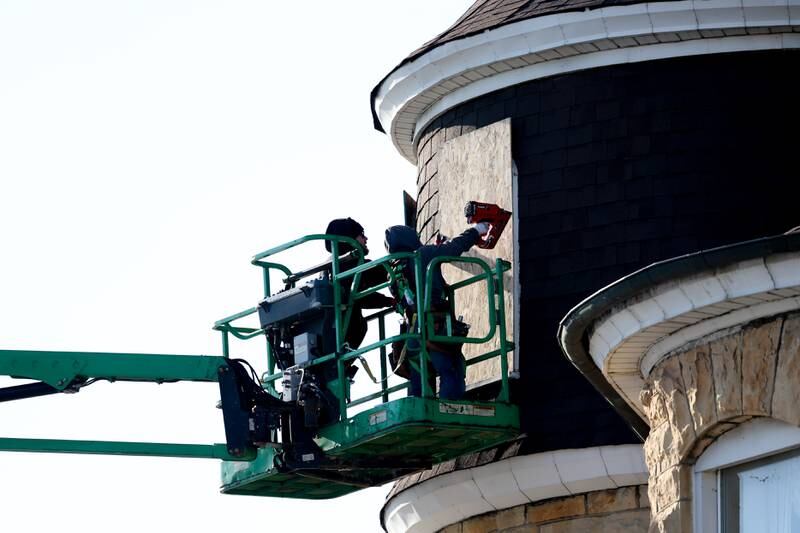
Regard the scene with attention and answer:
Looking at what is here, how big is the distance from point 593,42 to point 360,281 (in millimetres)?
2802

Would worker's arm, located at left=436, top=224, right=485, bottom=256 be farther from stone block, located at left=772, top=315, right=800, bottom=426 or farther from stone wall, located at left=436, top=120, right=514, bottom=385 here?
stone block, located at left=772, top=315, right=800, bottom=426

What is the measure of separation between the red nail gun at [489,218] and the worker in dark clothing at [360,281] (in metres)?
0.91

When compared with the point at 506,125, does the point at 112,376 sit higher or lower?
lower

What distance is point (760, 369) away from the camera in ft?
36.6

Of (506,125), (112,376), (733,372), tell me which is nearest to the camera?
(733,372)

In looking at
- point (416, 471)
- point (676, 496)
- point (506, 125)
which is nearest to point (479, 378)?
point (416, 471)

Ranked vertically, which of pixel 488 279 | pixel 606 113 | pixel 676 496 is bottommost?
pixel 676 496

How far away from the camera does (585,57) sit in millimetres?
17844

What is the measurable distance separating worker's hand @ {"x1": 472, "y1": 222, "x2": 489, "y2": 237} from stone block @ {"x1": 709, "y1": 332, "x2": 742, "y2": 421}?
6.15 meters

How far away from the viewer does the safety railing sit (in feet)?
54.1

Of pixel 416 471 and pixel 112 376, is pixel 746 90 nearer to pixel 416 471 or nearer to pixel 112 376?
pixel 416 471

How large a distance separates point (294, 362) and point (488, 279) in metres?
1.75

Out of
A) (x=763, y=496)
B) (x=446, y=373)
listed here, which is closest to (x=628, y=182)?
(x=446, y=373)

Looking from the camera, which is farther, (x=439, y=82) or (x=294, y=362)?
(x=439, y=82)
